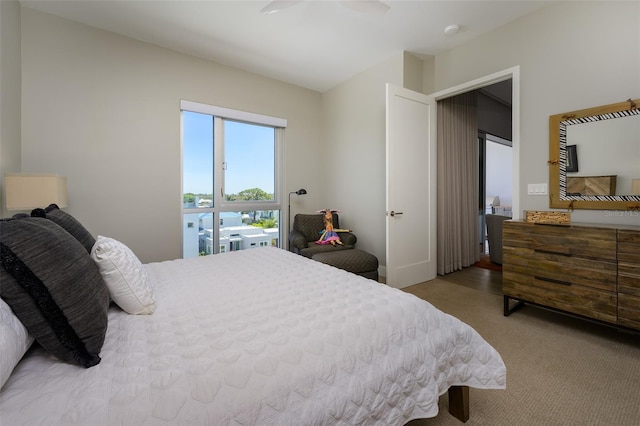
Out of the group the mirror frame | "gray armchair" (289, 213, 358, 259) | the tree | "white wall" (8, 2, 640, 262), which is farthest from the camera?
the tree

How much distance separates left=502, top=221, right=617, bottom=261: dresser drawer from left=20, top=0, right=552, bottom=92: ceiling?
6.91 feet

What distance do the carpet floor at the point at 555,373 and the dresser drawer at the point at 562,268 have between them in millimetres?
454

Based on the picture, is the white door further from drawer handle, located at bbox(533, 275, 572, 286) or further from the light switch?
drawer handle, located at bbox(533, 275, 572, 286)

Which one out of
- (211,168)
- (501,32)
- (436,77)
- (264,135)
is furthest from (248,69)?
(501,32)

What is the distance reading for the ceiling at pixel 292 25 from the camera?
257 centimetres

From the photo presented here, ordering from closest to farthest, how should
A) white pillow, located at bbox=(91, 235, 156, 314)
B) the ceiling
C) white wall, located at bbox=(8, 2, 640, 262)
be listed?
1. white pillow, located at bbox=(91, 235, 156, 314)
2. white wall, located at bbox=(8, 2, 640, 262)
3. the ceiling

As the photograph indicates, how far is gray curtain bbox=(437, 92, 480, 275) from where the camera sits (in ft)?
12.7

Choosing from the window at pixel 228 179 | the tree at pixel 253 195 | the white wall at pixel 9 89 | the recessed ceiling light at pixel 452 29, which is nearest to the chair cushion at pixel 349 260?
the window at pixel 228 179

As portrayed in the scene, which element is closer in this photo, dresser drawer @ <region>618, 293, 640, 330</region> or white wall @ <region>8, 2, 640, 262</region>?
dresser drawer @ <region>618, 293, 640, 330</region>

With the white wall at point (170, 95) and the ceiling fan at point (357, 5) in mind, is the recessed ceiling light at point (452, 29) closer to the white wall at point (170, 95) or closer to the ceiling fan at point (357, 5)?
the white wall at point (170, 95)

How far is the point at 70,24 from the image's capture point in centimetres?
275

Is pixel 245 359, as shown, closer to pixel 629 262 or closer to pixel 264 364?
pixel 264 364

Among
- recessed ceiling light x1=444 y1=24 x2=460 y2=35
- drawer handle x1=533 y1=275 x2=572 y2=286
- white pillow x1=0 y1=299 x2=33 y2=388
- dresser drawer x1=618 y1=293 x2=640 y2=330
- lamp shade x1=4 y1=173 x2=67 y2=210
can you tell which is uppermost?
recessed ceiling light x1=444 y1=24 x2=460 y2=35

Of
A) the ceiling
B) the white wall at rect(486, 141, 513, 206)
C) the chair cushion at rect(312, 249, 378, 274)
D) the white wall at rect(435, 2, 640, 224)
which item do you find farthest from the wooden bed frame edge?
the white wall at rect(486, 141, 513, 206)
